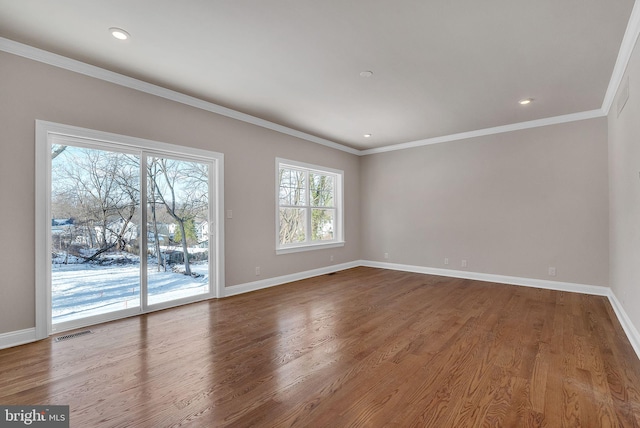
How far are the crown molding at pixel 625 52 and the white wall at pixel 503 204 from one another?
1.01m

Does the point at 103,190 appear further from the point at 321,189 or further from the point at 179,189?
the point at 321,189

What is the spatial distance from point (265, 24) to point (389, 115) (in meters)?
2.66

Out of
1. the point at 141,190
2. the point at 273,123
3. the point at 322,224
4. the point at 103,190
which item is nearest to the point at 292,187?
the point at 322,224

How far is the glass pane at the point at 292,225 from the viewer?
18.2 feet

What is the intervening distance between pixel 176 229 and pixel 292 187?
2.34 m

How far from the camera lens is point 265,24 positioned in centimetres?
246

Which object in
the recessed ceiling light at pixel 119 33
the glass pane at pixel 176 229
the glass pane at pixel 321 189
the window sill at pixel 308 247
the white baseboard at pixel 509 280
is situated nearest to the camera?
the recessed ceiling light at pixel 119 33

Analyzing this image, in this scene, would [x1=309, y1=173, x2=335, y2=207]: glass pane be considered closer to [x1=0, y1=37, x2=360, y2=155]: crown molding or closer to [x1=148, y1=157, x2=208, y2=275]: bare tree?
[x1=0, y1=37, x2=360, y2=155]: crown molding

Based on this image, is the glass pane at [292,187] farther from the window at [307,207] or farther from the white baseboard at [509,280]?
the white baseboard at [509,280]

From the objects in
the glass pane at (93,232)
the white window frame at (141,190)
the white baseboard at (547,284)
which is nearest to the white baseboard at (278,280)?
the white window frame at (141,190)

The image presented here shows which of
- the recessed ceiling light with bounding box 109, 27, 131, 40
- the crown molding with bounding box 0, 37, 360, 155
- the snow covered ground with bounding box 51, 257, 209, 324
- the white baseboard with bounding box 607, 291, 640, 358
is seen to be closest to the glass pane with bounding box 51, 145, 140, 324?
the snow covered ground with bounding box 51, 257, 209, 324

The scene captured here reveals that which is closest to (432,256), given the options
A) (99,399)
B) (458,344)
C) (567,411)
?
(458,344)

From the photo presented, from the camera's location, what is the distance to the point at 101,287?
332 cm

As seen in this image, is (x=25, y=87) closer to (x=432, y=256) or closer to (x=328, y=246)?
(x=328, y=246)
